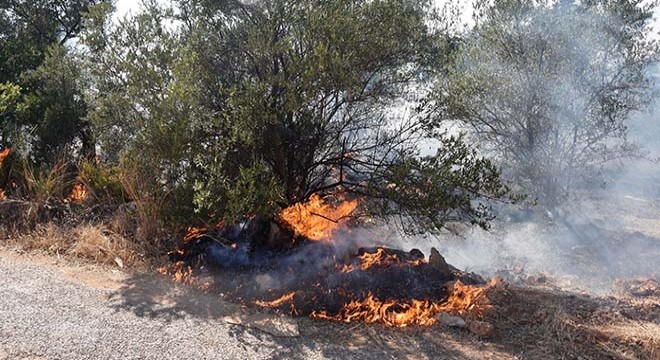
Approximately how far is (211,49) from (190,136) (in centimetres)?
112

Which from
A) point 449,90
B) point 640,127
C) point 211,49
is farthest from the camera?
point 640,127

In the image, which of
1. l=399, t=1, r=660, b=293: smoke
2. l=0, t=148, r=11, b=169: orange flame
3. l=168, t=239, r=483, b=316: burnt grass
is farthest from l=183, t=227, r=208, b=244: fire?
l=399, t=1, r=660, b=293: smoke

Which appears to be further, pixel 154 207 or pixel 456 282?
pixel 154 207

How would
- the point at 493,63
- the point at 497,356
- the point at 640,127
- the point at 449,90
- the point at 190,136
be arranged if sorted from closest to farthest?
the point at 497,356
the point at 190,136
the point at 449,90
the point at 493,63
the point at 640,127

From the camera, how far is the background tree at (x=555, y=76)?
10.6 metres

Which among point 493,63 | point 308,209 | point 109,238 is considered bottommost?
point 109,238

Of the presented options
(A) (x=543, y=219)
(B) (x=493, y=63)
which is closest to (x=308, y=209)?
(B) (x=493, y=63)

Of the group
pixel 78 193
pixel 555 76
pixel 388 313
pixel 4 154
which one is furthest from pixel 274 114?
pixel 555 76

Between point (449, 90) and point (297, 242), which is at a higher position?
point (449, 90)

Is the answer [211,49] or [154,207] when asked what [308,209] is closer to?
[154,207]

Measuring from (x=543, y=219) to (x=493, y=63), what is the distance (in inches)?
147

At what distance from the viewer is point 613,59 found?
11.0 m

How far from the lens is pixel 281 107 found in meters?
4.99

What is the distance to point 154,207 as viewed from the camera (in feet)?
18.2
